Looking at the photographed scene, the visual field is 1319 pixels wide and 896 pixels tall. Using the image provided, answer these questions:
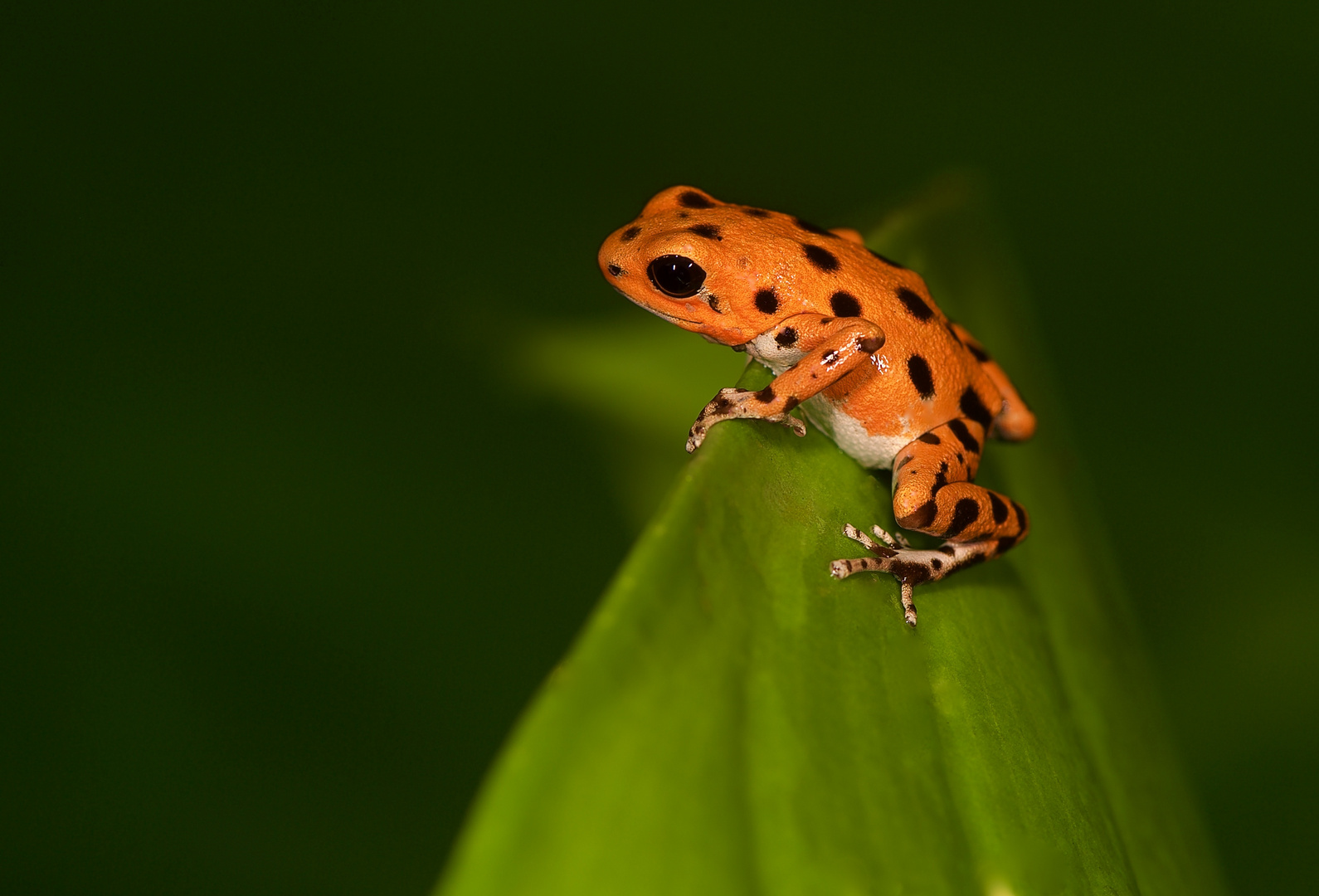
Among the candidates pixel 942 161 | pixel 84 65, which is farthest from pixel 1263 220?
pixel 84 65

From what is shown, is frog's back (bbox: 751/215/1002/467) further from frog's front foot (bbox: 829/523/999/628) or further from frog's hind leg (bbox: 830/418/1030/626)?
frog's front foot (bbox: 829/523/999/628)

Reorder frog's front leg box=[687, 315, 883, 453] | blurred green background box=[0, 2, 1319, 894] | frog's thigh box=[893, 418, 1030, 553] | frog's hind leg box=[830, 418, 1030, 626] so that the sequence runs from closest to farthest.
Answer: frog's hind leg box=[830, 418, 1030, 626], frog's front leg box=[687, 315, 883, 453], frog's thigh box=[893, 418, 1030, 553], blurred green background box=[0, 2, 1319, 894]

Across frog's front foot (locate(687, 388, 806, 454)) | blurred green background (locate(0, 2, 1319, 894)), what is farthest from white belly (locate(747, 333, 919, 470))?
blurred green background (locate(0, 2, 1319, 894))

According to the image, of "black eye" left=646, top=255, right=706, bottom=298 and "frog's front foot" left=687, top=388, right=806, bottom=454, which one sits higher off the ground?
"black eye" left=646, top=255, right=706, bottom=298

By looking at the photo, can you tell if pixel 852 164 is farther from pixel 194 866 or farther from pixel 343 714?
pixel 194 866

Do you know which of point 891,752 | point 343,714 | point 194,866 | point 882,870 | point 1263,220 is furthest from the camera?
point 1263,220

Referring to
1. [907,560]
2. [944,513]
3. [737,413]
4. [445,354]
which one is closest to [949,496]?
[944,513]
